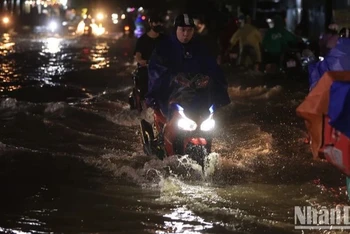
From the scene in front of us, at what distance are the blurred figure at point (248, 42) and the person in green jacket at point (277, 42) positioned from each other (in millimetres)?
Result: 467

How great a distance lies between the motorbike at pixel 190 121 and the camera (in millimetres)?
7469

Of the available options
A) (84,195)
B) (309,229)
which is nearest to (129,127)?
(84,195)

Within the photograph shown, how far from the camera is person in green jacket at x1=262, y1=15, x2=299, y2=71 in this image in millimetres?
18328

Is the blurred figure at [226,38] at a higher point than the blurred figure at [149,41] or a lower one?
higher

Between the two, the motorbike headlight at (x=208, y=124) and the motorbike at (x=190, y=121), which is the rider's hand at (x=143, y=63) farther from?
the motorbike headlight at (x=208, y=124)

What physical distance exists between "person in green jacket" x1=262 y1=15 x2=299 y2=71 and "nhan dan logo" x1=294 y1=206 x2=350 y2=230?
1177cm

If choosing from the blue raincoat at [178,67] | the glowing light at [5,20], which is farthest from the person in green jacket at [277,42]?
the glowing light at [5,20]

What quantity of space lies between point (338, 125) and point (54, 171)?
4356mm

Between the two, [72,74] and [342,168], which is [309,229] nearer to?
[342,168]

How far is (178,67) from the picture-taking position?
776cm

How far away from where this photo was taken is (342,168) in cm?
487

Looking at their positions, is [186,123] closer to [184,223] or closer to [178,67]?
[178,67]

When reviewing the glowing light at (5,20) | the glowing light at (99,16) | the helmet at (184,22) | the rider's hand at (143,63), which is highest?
the glowing light at (5,20)

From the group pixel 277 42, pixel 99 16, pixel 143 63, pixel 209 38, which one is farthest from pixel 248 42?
pixel 99 16
